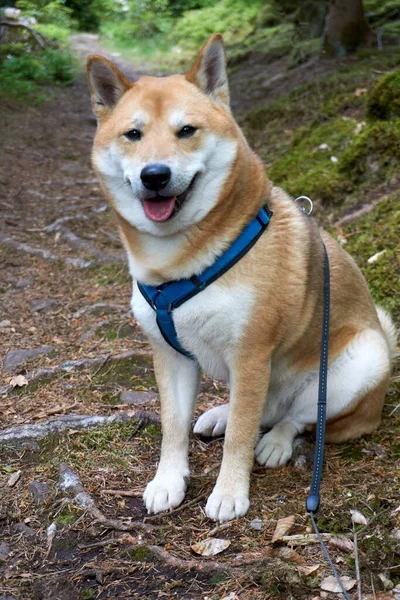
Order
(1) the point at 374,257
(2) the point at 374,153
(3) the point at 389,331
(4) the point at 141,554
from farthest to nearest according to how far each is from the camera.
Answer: (2) the point at 374,153, (1) the point at 374,257, (3) the point at 389,331, (4) the point at 141,554

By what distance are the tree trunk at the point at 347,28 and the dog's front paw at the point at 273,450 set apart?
841 centimetres

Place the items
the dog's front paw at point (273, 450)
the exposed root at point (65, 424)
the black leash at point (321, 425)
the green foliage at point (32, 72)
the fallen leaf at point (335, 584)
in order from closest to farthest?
1. the fallen leaf at point (335, 584)
2. the black leash at point (321, 425)
3. the dog's front paw at point (273, 450)
4. the exposed root at point (65, 424)
5. the green foliage at point (32, 72)

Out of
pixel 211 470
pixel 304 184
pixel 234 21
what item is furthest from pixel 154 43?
pixel 211 470

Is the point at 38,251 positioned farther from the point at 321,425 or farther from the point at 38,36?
the point at 38,36

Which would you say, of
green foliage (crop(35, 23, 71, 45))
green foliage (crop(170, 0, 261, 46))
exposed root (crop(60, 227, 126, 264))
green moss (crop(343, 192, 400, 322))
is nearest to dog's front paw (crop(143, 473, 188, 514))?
green moss (crop(343, 192, 400, 322))

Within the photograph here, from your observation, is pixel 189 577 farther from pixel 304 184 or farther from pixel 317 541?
pixel 304 184

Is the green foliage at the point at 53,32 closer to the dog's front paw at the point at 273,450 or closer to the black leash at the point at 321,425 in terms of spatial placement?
the black leash at the point at 321,425

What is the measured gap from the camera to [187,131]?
3125mm

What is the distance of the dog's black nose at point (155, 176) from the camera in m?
2.92

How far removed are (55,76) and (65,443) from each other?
1471cm

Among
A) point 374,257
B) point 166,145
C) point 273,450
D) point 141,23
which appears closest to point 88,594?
point 273,450

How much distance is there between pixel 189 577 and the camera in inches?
102

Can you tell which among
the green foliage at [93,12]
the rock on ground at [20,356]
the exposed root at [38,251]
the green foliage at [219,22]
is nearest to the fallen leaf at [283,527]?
the rock on ground at [20,356]

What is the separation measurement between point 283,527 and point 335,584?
441 millimetres
